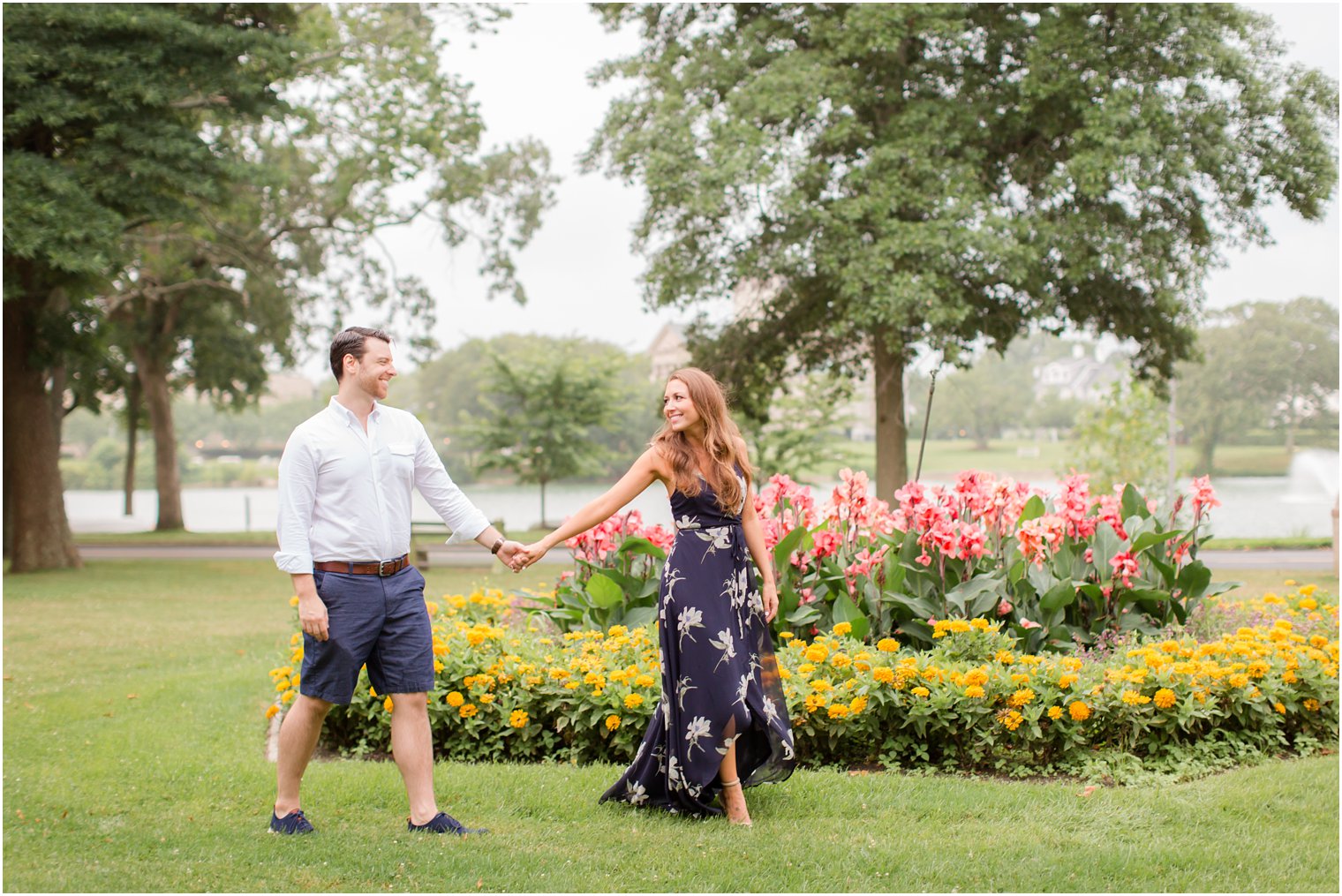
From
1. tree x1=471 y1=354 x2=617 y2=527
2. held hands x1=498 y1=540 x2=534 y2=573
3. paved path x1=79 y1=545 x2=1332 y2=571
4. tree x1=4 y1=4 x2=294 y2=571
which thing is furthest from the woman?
tree x1=471 y1=354 x2=617 y2=527

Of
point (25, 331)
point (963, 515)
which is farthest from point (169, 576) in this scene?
point (963, 515)

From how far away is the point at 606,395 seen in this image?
29812 millimetres

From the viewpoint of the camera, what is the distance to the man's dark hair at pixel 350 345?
4461mm

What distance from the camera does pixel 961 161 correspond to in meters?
16.3

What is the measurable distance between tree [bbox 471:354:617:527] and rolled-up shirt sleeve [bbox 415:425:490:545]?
79.7ft

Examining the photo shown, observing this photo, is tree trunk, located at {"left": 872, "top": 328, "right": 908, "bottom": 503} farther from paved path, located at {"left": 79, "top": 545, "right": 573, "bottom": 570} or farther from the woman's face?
the woman's face

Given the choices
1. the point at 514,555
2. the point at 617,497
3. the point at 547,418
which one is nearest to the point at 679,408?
the point at 617,497

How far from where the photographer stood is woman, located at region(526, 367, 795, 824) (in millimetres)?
4617

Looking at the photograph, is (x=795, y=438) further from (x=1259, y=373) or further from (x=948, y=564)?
(x=1259, y=373)

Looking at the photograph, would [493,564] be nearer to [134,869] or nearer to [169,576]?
[169,576]

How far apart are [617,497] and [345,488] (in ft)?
3.63

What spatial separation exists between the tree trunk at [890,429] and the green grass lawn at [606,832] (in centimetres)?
1272

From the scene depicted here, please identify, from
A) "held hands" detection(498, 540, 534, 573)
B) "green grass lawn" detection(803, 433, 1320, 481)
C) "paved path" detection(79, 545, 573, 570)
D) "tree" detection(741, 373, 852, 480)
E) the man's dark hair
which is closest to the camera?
the man's dark hair

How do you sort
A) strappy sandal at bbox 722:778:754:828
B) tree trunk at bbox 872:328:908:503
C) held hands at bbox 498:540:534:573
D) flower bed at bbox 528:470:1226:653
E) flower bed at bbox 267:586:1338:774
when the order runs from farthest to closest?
tree trunk at bbox 872:328:908:503 < flower bed at bbox 528:470:1226:653 < flower bed at bbox 267:586:1338:774 < held hands at bbox 498:540:534:573 < strappy sandal at bbox 722:778:754:828
